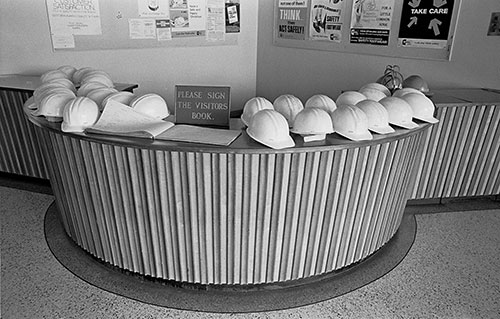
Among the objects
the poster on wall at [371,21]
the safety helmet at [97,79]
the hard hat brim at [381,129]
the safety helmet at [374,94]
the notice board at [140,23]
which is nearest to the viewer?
the hard hat brim at [381,129]

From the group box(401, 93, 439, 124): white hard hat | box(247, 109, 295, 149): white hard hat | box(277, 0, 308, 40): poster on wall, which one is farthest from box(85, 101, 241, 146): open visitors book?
box(277, 0, 308, 40): poster on wall

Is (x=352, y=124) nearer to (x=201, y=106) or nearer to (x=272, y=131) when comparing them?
(x=272, y=131)

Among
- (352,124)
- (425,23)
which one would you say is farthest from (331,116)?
(425,23)

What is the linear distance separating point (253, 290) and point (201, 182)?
2.70 ft

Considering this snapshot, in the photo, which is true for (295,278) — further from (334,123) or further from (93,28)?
(93,28)

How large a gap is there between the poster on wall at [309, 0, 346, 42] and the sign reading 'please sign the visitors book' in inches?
107

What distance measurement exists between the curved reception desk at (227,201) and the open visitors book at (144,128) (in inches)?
2.5

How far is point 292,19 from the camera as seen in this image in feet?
16.6

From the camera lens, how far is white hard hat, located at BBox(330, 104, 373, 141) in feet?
7.15

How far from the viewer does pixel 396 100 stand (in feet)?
8.01

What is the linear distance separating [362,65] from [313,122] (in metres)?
2.59

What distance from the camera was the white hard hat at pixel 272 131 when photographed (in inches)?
81.4

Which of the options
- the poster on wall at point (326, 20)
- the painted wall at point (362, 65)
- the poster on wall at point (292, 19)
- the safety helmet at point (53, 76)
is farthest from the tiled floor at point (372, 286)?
the poster on wall at point (292, 19)

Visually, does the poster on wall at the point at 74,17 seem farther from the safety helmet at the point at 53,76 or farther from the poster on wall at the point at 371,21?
the poster on wall at the point at 371,21
